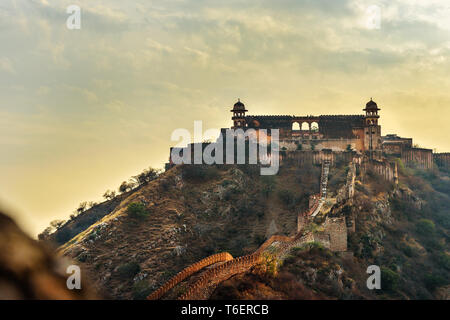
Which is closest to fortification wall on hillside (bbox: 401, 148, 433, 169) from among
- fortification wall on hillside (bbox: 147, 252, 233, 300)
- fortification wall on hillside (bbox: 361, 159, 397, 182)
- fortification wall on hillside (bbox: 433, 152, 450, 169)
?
fortification wall on hillside (bbox: 433, 152, 450, 169)

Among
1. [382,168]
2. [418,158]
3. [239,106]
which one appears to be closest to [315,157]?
[382,168]

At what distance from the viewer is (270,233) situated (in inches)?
→ 1671

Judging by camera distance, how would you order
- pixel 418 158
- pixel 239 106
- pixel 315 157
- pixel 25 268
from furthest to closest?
A: pixel 418 158 → pixel 239 106 → pixel 315 157 → pixel 25 268

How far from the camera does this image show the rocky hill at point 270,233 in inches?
1207

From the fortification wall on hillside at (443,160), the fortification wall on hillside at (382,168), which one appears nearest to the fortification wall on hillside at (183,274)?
the fortification wall on hillside at (382,168)

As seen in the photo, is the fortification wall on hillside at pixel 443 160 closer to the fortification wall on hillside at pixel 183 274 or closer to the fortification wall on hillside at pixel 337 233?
the fortification wall on hillside at pixel 337 233

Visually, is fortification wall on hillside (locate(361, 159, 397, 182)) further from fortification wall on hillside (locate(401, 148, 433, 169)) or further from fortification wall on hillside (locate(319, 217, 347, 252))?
fortification wall on hillside (locate(319, 217, 347, 252))

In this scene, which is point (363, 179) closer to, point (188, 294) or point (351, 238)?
point (351, 238)

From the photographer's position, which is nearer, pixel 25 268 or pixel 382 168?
pixel 25 268

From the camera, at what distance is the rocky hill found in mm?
30656

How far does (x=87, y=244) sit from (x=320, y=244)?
20.1 meters

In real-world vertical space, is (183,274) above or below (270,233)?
below

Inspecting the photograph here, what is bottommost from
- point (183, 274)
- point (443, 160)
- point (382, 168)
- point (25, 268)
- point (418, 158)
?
point (183, 274)

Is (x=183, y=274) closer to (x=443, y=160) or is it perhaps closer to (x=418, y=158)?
(x=418, y=158)
